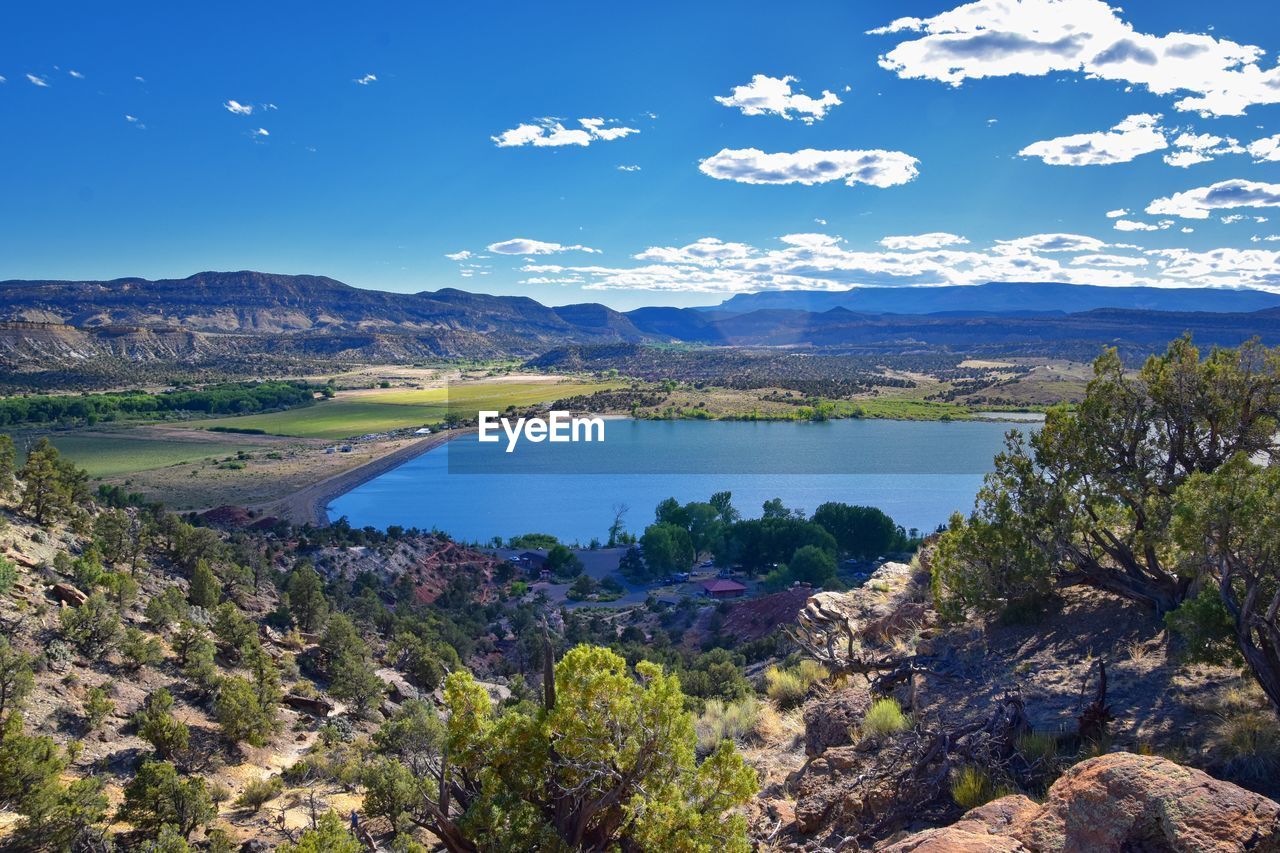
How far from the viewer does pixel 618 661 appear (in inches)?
250

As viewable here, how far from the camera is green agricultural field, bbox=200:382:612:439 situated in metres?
92.1

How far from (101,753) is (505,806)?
8.52 metres

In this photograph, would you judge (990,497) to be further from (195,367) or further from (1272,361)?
(195,367)

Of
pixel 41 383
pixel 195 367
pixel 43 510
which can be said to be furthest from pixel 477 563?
pixel 195 367

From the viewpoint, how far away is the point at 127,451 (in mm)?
73250

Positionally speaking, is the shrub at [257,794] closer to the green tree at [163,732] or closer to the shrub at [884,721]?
the green tree at [163,732]

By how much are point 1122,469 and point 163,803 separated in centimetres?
1228

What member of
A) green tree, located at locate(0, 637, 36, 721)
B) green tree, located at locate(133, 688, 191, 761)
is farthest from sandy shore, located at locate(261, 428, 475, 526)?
green tree, located at locate(0, 637, 36, 721)

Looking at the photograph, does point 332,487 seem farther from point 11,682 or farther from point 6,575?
point 11,682

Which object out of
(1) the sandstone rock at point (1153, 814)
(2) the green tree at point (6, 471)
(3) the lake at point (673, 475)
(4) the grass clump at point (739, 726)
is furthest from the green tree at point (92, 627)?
(3) the lake at point (673, 475)

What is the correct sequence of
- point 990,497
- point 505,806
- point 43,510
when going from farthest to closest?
point 43,510 → point 990,497 → point 505,806

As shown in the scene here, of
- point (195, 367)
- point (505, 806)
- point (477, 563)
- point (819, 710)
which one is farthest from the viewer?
point (195, 367)
